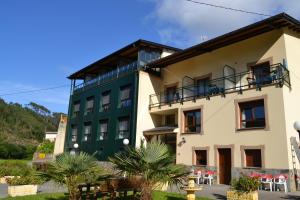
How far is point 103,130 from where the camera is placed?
2808 centimetres

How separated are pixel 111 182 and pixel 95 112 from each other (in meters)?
20.1

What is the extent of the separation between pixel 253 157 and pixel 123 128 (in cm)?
1194

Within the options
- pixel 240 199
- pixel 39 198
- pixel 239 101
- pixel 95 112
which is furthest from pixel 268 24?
pixel 95 112

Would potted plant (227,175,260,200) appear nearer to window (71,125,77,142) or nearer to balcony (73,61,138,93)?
balcony (73,61,138,93)

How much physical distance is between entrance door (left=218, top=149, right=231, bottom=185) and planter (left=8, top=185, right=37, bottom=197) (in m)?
10.3

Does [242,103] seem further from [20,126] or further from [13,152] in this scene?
[20,126]

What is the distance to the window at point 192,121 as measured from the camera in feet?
65.7

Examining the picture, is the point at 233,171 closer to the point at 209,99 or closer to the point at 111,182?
the point at 209,99

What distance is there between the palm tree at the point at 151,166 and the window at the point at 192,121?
1126 cm

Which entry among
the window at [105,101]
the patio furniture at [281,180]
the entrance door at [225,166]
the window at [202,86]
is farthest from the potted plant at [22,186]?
the window at [105,101]

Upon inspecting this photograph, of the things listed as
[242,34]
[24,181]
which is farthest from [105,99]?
[24,181]

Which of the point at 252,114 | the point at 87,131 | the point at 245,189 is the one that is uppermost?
the point at 87,131

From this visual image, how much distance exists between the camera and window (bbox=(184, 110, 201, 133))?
2004cm

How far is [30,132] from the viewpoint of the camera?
278ft
